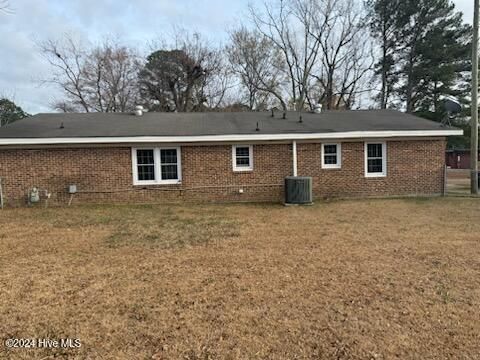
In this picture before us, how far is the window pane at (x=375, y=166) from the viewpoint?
11.9 meters

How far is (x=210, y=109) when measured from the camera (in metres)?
28.8

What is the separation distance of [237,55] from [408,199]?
21579mm

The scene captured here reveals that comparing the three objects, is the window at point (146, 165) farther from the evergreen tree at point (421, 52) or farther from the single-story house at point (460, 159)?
the single-story house at point (460, 159)

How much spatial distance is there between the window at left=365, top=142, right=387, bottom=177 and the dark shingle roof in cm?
67

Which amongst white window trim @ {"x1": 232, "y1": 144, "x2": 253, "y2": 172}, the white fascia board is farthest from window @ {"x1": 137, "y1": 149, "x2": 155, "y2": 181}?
white window trim @ {"x1": 232, "y1": 144, "x2": 253, "y2": 172}

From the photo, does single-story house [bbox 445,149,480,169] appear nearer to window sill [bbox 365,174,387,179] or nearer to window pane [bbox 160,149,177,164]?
window sill [bbox 365,174,387,179]

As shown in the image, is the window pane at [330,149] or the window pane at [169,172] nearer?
the window pane at [169,172]

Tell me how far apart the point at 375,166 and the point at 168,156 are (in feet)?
25.1

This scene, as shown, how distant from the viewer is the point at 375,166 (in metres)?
11.9

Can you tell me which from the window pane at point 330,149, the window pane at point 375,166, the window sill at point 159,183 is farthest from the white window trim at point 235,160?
the window pane at point 375,166

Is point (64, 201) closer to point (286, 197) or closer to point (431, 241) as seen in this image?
point (286, 197)

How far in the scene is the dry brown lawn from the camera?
271 cm

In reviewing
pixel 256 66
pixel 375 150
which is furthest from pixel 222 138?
pixel 256 66

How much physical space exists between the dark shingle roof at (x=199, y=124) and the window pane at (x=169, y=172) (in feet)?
3.89
